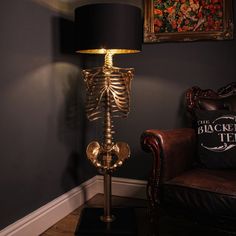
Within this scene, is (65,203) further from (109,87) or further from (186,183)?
(186,183)

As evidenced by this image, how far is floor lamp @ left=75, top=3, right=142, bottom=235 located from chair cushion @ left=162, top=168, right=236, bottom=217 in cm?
51

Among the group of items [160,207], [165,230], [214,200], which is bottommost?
[165,230]

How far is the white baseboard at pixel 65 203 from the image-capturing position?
193cm

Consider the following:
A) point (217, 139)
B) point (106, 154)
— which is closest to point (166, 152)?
point (217, 139)

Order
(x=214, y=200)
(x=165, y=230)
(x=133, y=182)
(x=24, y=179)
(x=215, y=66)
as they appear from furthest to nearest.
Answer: (x=133, y=182) → (x=215, y=66) → (x=165, y=230) → (x=24, y=179) → (x=214, y=200)

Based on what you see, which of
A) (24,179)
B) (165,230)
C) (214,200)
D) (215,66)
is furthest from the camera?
(215,66)

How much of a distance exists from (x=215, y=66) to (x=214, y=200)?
3.82ft

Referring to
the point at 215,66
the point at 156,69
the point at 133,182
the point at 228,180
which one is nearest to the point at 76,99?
the point at 156,69

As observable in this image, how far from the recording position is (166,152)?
71.5 inches

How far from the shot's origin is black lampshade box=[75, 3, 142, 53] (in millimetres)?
1854

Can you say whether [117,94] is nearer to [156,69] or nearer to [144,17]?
[156,69]

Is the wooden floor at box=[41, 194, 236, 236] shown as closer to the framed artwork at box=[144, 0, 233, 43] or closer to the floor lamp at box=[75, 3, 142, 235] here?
the floor lamp at box=[75, 3, 142, 235]

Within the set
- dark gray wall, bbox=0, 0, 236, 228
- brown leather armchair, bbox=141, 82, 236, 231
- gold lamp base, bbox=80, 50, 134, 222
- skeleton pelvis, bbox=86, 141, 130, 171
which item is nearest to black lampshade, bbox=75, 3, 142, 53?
gold lamp base, bbox=80, 50, 134, 222

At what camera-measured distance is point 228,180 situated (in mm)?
1724
